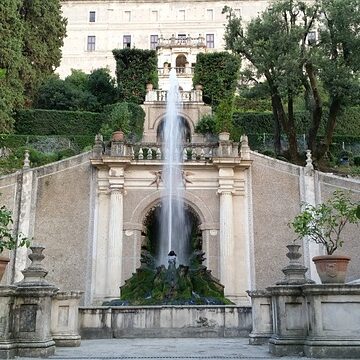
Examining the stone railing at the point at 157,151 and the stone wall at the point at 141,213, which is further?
the stone railing at the point at 157,151

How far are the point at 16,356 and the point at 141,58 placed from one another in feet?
107

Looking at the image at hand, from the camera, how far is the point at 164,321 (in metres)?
12.6

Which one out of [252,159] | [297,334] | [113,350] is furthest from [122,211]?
[297,334]

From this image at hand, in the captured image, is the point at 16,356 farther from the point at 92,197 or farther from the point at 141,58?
the point at 141,58

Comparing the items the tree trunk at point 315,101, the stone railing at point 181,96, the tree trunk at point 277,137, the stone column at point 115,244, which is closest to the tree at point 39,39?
the stone railing at point 181,96

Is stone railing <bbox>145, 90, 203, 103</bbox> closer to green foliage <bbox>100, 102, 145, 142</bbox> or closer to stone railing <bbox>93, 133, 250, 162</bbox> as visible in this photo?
green foliage <bbox>100, 102, 145, 142</bbox>

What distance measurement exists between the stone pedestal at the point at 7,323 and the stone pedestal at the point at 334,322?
14.8 feet

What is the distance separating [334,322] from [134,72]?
1275 inches

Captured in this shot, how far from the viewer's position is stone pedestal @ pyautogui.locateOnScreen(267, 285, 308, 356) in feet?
27.0

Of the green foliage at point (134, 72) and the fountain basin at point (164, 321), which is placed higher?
the green foliage at point (134, 72)

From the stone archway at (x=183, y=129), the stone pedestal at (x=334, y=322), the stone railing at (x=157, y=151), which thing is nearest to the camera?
the stone pedestal at (x=334, y=322)

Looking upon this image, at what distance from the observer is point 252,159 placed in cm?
1902

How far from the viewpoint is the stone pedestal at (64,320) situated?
10320 millimetres

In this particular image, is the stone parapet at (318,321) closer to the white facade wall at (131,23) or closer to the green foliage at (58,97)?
the green foliage at (58,97)
